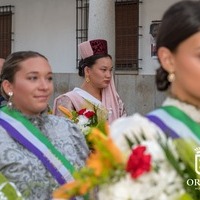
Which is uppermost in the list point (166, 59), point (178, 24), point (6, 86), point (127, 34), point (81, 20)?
point (81, 20)

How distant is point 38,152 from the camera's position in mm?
2846

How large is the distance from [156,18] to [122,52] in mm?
1006

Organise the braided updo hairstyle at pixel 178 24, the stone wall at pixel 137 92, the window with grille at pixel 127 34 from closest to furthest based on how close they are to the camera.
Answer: the braided updo hairstyle at pixel 178 24 < the stone wall at pixel 137 92 < the window with grille at pixel 127 34

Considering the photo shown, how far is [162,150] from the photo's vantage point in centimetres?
165

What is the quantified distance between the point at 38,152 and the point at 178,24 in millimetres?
1199

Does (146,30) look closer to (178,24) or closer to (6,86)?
(6,86)

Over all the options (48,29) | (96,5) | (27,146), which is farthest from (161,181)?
(48,29)

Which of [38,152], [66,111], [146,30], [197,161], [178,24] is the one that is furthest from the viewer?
[146,30]

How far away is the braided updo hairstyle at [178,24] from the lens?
1835 millimetres

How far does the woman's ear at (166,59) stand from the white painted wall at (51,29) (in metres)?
9.64

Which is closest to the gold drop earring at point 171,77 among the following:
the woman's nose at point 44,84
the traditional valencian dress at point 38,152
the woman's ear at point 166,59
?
the woman's ear at point 166,59

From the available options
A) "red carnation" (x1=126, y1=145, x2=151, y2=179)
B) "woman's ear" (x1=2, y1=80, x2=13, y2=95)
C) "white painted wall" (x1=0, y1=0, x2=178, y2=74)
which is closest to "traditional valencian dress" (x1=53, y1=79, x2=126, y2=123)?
"woman's ear" (x1=2, y1=80, x2=13, y2=95)

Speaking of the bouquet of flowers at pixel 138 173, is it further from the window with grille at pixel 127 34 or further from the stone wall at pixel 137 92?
the window with grille at pixel 127 34

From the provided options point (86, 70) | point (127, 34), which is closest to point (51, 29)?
point (127, 34)
